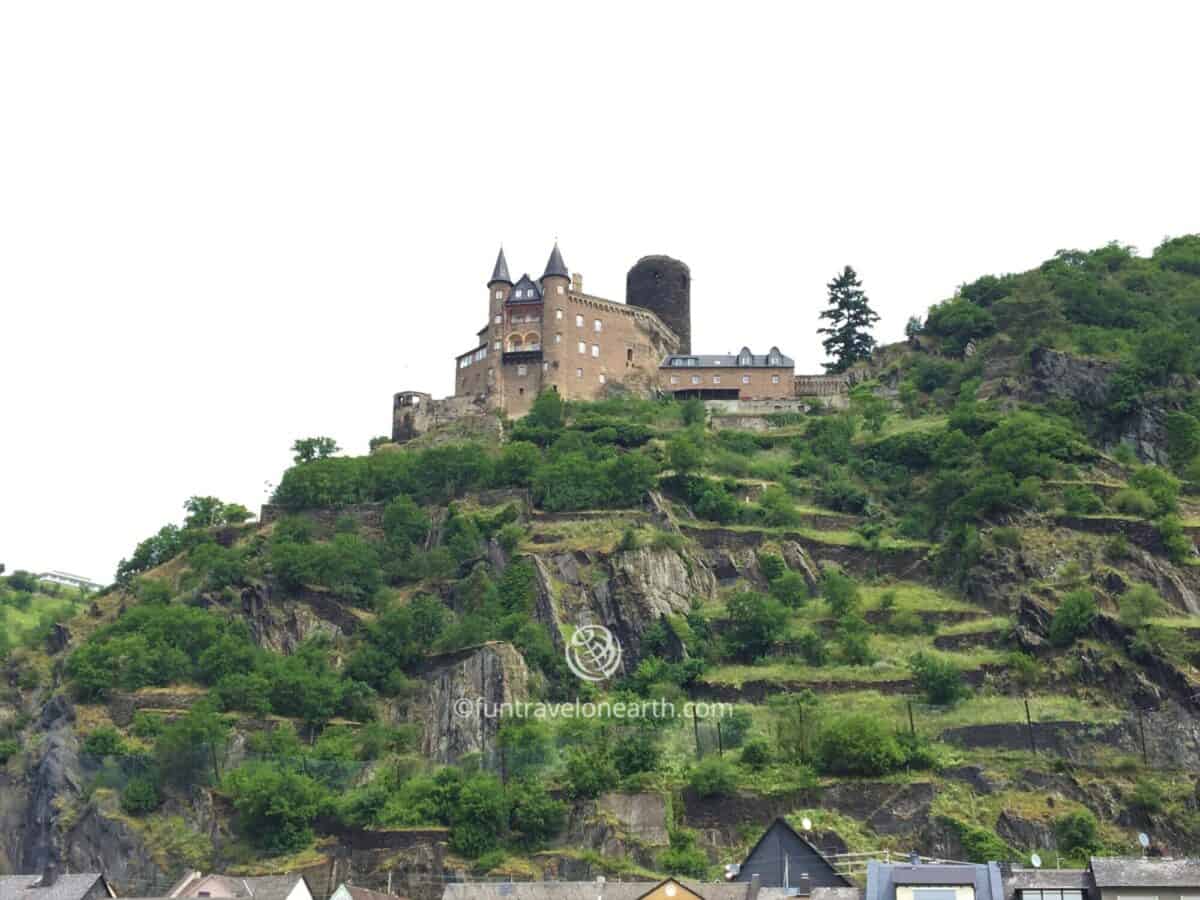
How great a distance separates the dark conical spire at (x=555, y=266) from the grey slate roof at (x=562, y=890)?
52.5 metres

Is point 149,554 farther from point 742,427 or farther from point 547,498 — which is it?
point 742,427

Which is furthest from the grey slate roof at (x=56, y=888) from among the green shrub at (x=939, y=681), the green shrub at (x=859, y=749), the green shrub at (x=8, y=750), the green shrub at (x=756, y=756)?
the green shrub at (x=939, y=681)

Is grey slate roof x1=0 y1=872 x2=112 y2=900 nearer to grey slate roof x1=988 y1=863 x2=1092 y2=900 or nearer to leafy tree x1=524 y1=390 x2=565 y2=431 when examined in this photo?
grey slate roof x1=988 y1=863 x2=1092 y2=900

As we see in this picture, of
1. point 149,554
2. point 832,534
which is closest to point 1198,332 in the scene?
point 832,534

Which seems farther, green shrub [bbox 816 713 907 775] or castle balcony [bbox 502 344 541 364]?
castle balcony [bbox 502 344 541 364]

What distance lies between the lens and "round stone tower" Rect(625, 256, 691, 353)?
368 ft

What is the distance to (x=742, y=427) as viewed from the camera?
99750 mm

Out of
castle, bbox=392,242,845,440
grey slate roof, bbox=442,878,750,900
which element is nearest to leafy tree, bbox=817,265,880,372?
castle, bbox=392,242,845,440

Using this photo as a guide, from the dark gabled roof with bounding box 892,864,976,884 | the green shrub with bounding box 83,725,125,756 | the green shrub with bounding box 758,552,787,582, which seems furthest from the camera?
the green shrub with bounding box 758,552,787,582

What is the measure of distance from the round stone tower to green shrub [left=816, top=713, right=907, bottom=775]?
45.3 metres

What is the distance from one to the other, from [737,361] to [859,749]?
4063 cm

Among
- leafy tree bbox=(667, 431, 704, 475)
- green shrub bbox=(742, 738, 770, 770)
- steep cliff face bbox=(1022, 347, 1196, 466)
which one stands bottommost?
green shrub bbox=(742, 738, 770, 770)

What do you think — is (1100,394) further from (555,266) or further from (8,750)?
(8,750)

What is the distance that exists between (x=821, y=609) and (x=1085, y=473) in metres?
14.1
